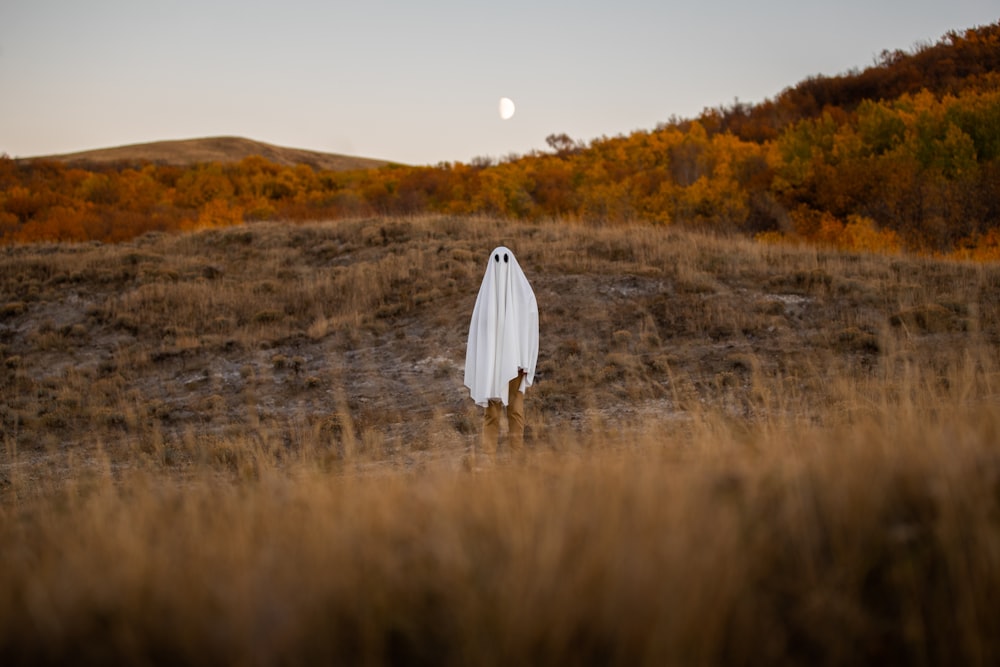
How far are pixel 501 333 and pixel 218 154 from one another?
112 metres

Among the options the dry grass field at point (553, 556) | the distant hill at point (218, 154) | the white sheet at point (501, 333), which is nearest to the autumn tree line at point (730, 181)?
the white sheet at point (501, 333)

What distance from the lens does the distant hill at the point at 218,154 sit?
323ft

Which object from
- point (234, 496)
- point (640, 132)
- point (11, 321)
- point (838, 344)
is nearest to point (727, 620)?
point (234, 496)

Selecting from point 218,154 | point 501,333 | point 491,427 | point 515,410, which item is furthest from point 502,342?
point 218,154

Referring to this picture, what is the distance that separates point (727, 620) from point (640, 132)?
6519 cm

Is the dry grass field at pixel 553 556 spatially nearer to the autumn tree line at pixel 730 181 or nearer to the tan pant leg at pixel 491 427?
the tan pant leg at pixel 491 427

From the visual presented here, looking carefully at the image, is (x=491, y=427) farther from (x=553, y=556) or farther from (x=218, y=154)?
(x=218, y=154)

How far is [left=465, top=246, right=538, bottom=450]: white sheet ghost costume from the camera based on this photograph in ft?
24.8

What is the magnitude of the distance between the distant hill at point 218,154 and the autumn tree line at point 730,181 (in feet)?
104

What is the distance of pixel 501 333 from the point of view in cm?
765

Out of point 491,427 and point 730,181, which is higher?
point 730,181

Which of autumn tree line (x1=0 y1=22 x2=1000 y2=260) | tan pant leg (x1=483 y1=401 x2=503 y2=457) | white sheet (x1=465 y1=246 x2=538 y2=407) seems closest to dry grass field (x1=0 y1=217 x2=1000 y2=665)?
tan pant leg (x1=483 y1=401 x2=503 y2=457)

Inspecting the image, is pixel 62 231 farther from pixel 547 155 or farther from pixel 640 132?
pixel 640 132

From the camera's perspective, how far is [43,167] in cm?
6619
